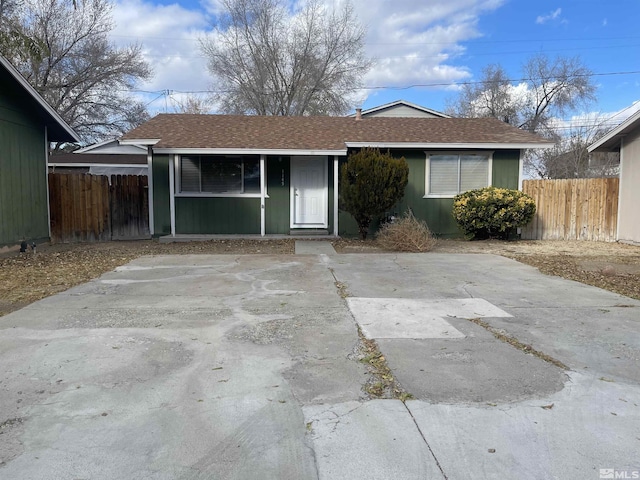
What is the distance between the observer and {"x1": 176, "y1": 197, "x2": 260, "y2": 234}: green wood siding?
1364cm

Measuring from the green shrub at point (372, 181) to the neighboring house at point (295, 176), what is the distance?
1.19 meters

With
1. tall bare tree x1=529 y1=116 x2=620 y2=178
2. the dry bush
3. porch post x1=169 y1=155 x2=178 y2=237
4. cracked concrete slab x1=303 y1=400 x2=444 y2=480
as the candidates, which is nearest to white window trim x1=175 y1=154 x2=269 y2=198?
porch post x1=169 y1=155 x2=178 y2=237

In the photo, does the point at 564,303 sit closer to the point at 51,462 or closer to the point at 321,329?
the point at 321,329

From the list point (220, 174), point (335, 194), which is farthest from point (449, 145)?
point (220, 174)

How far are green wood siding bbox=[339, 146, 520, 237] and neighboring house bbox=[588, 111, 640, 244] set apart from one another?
97.4 inches

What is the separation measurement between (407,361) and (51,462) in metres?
2.64

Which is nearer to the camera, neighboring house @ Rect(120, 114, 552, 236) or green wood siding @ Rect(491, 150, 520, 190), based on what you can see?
neighboring house @ Rect(120, 114, 552, 236)

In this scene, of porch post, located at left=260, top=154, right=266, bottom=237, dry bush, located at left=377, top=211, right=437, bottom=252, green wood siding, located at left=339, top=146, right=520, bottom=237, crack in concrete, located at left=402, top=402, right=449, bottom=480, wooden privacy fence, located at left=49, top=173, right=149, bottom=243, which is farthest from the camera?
green wood siding, located at left=339, top=146, right=520, bottom=237

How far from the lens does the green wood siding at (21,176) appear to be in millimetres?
10727

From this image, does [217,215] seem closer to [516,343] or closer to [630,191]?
[516,343]

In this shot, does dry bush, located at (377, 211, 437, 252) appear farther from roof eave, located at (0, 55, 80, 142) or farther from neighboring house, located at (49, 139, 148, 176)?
neighboring house, located at (49, 139, 148, 176)

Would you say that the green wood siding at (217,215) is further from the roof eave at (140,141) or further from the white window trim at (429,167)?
the white window trim at (429,167)

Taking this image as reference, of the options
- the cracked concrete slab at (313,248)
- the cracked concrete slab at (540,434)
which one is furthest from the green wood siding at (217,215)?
the cracked concrete slab at (540,434)

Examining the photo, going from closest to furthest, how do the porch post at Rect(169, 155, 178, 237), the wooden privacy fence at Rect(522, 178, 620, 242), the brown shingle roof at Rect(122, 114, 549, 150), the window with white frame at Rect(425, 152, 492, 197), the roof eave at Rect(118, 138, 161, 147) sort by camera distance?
1. the roof eave at Rect(118, 138, 161, 147)
2. the porch post at Rect(169, 155, 178, 237)
3. the brown shingle roof at Rect(122, 114, 549, 150)
4. the wooden privacy fence at Rect(522, 178, 620, 242)
5. the window with white frame at Rect(425, 152, 492, 197)
